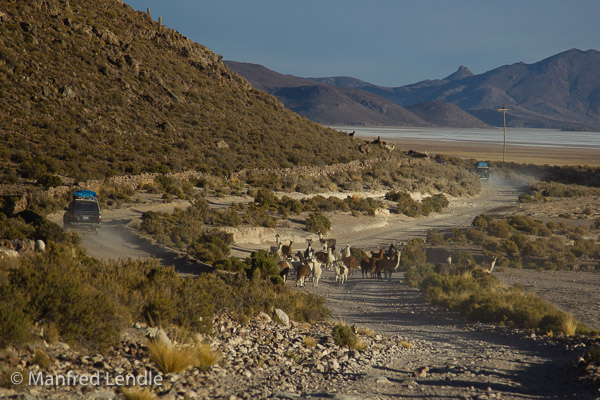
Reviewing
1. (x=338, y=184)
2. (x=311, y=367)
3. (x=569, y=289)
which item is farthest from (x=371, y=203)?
(x=311, y=367)

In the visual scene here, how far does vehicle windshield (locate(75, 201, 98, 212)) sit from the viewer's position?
22252 millimetres

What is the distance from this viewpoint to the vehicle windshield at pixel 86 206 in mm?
22252

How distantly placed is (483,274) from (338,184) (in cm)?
2649

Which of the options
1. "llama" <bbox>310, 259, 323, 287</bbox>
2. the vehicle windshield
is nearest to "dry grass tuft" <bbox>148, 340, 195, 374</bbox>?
"llama" <bbox>310, 259, 323, 287</bbox>

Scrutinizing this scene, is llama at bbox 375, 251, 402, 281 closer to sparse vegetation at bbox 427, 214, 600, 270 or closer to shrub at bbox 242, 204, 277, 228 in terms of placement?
sparse vegetation at bbox 427, 214, 600, 270

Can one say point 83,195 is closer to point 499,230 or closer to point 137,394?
point 137,394

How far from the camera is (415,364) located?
31.5 feet

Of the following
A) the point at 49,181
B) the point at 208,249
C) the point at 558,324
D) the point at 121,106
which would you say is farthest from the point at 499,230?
the point at 121,106

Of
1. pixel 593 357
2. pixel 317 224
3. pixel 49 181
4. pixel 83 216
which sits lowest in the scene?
pixel 593 357

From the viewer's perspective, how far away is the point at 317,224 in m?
29.8

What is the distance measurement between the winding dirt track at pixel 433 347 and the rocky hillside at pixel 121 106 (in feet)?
53.0

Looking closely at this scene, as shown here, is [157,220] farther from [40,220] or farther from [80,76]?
[80,76]

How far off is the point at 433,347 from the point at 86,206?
16.7m

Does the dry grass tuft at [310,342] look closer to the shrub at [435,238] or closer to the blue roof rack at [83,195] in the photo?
the blue roof rack at [83,195]
